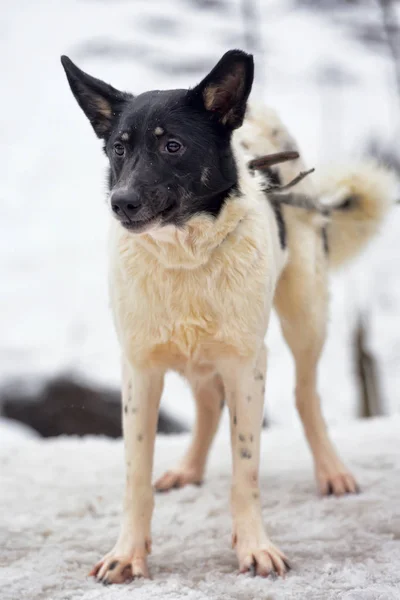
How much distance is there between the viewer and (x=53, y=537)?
308 cm

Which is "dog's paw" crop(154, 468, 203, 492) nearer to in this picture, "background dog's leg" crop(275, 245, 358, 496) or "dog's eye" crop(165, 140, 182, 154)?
"background dog's leg" crop(275, 245, 358, 496)

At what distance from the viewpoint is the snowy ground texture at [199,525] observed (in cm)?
244

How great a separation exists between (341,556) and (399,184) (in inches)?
90.5

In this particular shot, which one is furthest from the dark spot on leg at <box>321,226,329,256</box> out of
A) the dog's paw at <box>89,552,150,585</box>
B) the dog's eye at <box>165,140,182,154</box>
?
the dog's paw at <box>89,552,150,585</box>

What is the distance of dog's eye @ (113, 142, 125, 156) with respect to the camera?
2559 mm

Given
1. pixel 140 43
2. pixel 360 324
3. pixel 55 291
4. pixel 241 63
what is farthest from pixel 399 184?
pixel 55 291

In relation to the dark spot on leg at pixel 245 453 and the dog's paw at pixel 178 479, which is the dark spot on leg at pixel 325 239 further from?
the dark spot on leg at pixel 245 453

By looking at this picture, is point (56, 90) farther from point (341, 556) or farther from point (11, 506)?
point (341, 556)

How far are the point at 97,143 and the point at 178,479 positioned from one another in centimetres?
1090

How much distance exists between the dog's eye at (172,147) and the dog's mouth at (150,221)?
0.18 m

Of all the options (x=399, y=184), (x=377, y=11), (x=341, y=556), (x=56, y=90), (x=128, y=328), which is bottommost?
(x=341, y=556)

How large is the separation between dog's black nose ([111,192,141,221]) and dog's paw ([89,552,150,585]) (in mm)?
1172

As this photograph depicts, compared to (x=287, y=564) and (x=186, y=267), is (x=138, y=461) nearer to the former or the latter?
(x=287, y=564)

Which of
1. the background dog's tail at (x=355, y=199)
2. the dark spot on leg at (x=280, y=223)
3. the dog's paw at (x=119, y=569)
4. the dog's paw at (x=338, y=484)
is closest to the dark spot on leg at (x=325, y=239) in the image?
the background dog's tail at (x=355, y=199)
